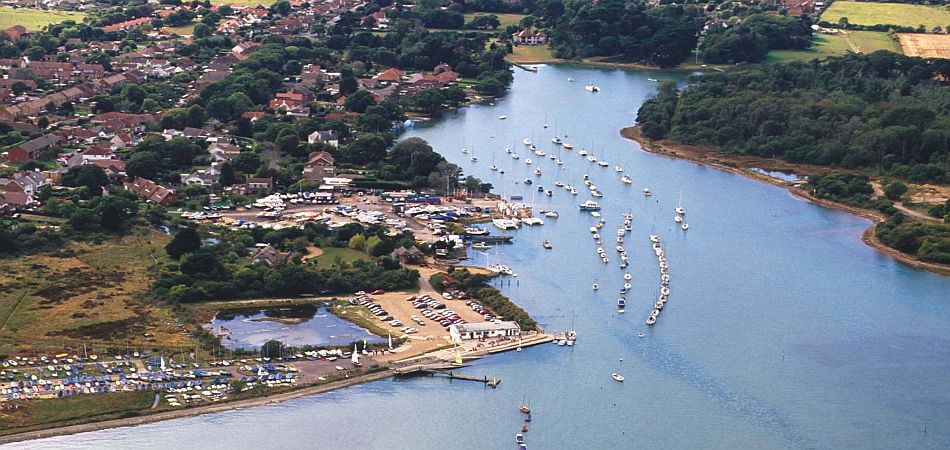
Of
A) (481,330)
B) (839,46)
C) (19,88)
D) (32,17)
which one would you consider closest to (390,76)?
(19,88)

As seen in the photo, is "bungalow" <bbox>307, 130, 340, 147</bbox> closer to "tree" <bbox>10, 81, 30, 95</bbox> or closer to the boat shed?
"tree" <bbox>10, 81, 30, 95</bbox>

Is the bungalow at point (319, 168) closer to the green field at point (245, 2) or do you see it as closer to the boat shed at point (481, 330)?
the boat shed at point (481, 330)

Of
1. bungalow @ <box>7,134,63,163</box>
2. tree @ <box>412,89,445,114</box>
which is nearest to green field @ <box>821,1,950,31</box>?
tree @ <box>412,89,445,114</box>

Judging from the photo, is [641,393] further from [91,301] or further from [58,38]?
[58,38]

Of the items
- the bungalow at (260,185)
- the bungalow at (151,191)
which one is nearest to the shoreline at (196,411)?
the bungalow at (151,191)

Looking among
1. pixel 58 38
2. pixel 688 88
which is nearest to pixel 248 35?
pixel 58 38
